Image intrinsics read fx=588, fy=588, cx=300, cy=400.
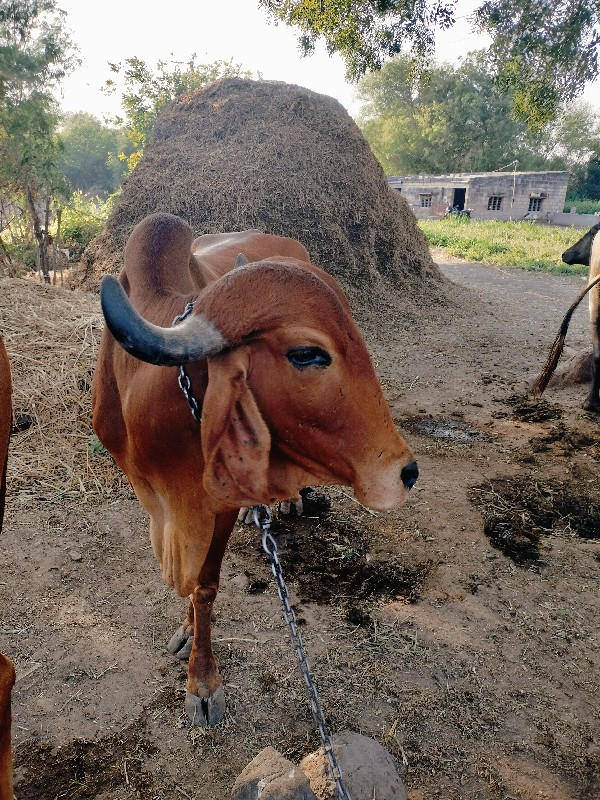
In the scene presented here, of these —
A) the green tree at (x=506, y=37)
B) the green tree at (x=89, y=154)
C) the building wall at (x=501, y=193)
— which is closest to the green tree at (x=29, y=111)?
the green tree at (x=506, y=37)

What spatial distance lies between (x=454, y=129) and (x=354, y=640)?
145ft

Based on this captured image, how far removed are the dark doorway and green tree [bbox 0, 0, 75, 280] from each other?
24731 millimetres

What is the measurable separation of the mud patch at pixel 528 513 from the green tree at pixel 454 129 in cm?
3901

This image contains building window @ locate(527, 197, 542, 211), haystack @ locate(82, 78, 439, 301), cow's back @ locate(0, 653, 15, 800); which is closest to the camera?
cow's back @ locate(0, 653, 15, 800)

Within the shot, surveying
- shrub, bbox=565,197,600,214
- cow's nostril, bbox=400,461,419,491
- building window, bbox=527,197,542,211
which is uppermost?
cow's nostril, bbox=400,461,419,491

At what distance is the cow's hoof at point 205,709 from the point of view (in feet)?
8.37

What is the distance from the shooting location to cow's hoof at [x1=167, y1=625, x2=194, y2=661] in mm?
2916

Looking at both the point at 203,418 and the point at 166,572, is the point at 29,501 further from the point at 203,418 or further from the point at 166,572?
the point at 203,418

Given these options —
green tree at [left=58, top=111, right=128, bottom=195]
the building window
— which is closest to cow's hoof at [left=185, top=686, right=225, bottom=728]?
the building window

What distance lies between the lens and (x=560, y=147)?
47.7m

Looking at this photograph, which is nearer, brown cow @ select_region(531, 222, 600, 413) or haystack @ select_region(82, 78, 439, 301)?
brown cow @ select_region(531, 222, 600, 413)

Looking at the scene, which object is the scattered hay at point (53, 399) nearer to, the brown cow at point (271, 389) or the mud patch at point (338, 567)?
the mud patch at point (338, 567)

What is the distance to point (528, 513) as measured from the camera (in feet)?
14.2

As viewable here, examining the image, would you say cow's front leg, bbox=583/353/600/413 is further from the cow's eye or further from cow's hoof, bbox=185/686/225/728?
the cow's eye
